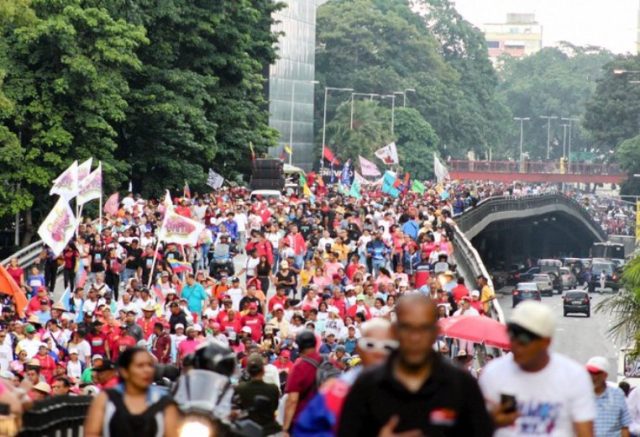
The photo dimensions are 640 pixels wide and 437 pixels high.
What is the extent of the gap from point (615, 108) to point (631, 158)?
13.6 metres

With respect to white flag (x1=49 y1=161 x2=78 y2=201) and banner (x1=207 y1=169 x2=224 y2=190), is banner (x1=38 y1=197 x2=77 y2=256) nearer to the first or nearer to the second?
white flag (x1=49 y1=161 x2=78 y2=201)

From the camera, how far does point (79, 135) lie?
53000mm

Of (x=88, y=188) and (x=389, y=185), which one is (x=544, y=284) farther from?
(x=88, y=188)

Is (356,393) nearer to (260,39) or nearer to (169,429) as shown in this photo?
(169,429)

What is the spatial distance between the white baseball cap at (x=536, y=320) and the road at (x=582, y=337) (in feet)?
133

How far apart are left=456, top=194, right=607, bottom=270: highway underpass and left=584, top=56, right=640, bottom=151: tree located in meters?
19.3

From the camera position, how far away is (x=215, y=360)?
11.4m

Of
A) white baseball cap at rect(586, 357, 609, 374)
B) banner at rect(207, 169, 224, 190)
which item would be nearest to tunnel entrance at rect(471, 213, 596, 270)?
banner at rect(207, 169, 224, 190)

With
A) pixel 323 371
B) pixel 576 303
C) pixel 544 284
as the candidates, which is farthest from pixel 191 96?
pixel 323 371

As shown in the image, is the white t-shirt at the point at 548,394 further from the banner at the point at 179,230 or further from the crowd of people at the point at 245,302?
the banner at the point at 179,230

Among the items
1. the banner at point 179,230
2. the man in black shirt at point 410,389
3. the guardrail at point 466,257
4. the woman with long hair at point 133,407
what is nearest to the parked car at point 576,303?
the guardrail at point 466,257

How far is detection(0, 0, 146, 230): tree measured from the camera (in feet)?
167

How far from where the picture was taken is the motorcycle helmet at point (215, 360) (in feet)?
37.5

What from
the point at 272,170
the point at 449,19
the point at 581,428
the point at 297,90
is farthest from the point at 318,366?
the point at 449,19
